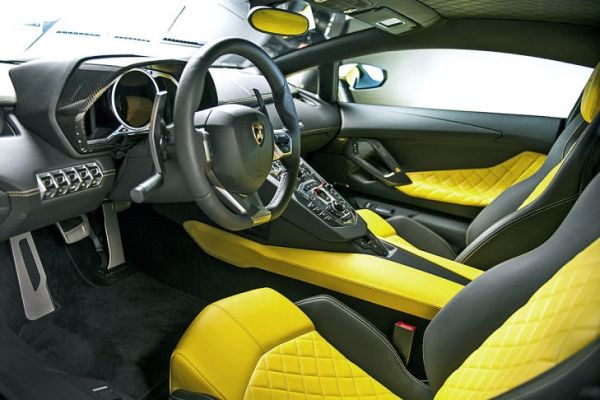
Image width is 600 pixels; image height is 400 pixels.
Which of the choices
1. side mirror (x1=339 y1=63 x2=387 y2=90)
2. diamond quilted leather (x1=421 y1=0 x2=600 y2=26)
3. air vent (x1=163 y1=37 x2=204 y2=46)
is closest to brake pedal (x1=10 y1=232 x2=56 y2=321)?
diamond quilted leather (x1=421 y1=0 x2=600 y2=26)

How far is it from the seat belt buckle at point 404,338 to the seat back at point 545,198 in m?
0.49

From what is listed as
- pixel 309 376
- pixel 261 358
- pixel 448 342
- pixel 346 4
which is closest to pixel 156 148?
pixel 261 358

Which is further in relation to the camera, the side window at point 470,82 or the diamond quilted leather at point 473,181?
the side window at point 470,82

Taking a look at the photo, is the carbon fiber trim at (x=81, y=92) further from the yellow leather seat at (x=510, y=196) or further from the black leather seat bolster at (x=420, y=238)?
the black leather seat bolster at (x=420, y=238)

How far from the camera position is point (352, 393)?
4.53 feet

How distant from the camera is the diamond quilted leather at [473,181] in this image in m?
2.84

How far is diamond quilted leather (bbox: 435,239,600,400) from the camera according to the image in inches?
29.2

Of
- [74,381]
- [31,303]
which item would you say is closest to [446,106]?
[31,303]

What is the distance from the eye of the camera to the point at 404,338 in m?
1.65

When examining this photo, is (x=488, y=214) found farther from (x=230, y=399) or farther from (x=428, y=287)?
(x=230, y=399)

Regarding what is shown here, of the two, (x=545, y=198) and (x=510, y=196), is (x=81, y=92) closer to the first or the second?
(x=545, y=198)

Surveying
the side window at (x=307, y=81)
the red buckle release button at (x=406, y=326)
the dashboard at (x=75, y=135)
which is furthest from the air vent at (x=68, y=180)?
the side window at (x=307, y=81)

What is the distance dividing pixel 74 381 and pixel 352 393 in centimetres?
65

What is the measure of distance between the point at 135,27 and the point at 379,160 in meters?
1.73
